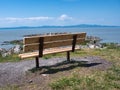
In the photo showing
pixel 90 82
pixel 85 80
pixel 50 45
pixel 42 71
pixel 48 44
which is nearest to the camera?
pixel 90 82

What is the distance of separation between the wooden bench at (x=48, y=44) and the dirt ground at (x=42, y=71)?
0.49 m

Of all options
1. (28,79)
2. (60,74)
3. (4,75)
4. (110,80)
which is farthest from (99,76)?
(4,75)

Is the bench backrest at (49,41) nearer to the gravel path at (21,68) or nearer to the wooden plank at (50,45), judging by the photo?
the wooden plank at (50,45)

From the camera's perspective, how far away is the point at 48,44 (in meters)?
10.9

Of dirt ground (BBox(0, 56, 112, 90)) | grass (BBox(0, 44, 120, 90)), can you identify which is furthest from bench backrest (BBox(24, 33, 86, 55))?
grass (BBox(0, 44, 120, 90))

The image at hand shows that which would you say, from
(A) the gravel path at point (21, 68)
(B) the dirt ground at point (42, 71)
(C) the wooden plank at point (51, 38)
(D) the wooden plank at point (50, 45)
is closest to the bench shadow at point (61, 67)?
(B) the dirt ground at point (42, 71)

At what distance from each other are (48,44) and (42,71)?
1.06 metres

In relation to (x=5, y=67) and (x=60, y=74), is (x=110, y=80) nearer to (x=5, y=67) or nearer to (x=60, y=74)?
(x=60, y=74)

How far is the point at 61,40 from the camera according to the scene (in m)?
11.4

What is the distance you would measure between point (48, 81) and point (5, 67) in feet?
8.93

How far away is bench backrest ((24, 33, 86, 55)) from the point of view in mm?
10258

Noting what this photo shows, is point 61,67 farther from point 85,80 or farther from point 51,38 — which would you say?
point 85,80

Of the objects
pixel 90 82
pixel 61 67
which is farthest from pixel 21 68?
pixel 90 82

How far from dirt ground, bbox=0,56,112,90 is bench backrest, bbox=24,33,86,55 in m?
0.71
